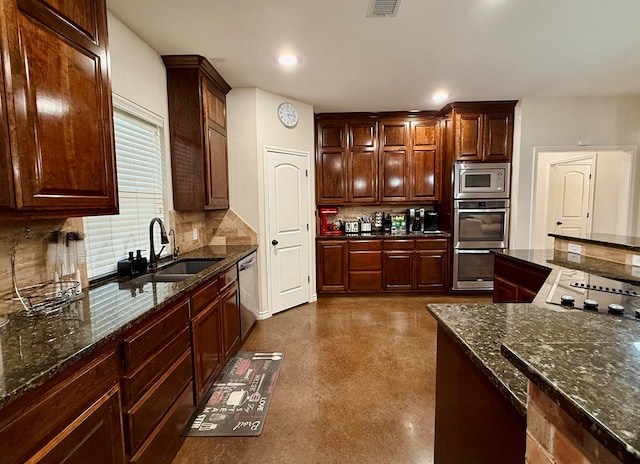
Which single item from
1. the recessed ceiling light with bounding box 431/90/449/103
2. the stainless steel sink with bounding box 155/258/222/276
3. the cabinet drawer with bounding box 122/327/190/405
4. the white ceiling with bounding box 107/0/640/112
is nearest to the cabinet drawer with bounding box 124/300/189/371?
the cabinet drawer with bounding box 122/327/190/405

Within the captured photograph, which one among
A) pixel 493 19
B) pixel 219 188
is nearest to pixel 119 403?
pixel 219 188

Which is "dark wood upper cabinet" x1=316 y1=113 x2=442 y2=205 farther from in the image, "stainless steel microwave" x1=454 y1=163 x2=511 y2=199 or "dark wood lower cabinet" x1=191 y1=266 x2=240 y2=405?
"dark wood lower cabinet" x1=191 y1=266 x2=240 y2=405

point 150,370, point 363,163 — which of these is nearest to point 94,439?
point 150,370

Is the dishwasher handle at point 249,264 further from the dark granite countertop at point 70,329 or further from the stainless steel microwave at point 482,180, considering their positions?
the stainless steel microwave at point 482,180

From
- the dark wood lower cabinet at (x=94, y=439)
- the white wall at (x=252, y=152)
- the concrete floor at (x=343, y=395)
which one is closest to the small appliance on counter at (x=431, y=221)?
the concrete floor at (x=343, y=395)

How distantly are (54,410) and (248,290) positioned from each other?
227cm

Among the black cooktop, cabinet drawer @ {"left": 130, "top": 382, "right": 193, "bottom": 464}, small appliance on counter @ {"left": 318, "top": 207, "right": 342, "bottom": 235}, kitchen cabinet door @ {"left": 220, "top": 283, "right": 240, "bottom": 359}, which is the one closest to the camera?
the black cooktop

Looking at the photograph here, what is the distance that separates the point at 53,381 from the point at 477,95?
4.63 metres

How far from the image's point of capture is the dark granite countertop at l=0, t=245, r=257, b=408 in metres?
0.92

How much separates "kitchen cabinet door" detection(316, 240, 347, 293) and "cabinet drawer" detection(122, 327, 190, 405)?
2816 millimetres

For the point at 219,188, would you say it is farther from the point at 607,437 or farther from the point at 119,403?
the point at 607,437

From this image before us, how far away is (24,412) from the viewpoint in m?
0.87

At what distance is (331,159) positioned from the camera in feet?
15.3

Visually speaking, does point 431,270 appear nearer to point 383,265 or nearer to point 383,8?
point 383,265
